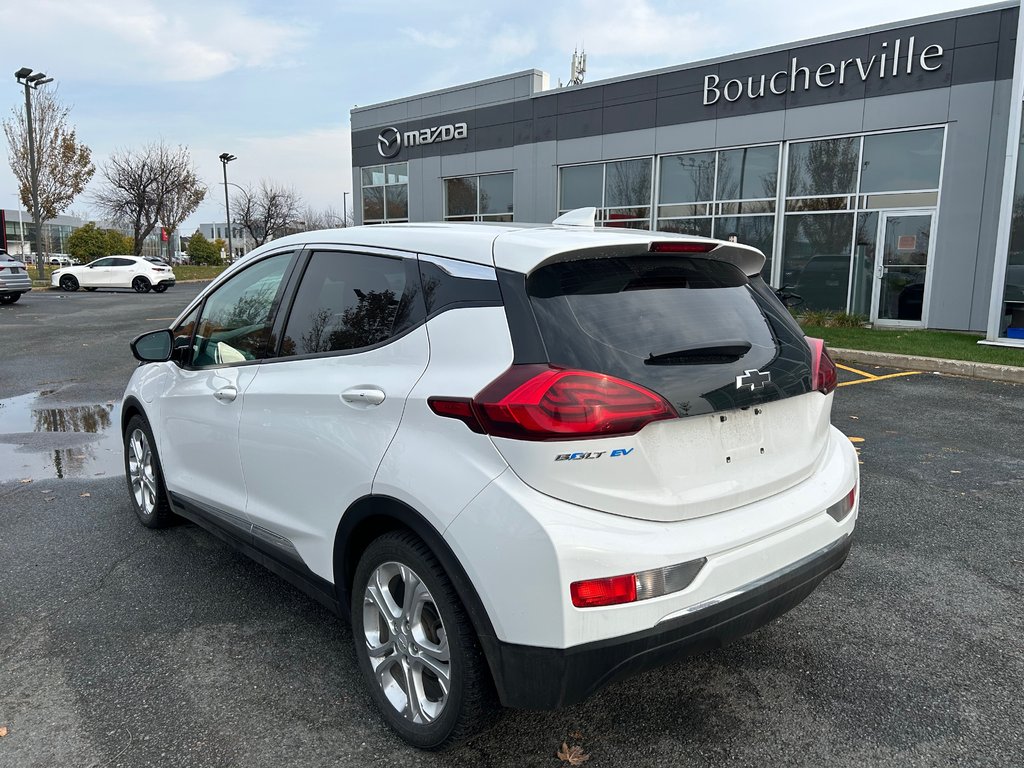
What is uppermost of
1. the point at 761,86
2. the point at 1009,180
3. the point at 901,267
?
the point at 761,86

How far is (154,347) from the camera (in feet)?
13.3

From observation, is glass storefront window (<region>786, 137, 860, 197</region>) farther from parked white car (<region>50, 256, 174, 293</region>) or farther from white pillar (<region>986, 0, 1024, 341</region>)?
Result: parked white car (<region>50, 256, 174, 293</region>)

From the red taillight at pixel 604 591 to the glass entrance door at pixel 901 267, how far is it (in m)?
15.5

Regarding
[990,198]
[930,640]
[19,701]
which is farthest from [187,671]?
[990,198]

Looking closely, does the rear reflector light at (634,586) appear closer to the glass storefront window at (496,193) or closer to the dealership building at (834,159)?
the dealership building at (834,159)

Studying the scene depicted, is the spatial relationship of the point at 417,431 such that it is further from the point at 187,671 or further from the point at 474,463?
the point at 187,671

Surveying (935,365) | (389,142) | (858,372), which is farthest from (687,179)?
(389,142)

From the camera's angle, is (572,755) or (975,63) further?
(975,63)

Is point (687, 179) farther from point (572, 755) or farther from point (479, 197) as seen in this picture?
point (572, 755)

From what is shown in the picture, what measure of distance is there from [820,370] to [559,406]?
130 centimetres

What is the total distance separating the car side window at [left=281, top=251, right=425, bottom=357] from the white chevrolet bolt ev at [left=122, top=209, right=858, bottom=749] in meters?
0.01

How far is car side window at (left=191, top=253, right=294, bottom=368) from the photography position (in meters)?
3.33

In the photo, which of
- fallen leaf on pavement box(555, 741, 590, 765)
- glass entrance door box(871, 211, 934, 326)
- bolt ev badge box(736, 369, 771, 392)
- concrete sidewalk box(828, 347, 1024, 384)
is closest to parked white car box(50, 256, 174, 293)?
glass entrance door box(871, 211, 934, 326)

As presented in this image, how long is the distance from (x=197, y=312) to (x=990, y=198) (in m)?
15.1
